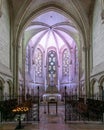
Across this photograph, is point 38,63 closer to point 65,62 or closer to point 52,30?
point 65,62

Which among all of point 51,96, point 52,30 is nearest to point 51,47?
point 52,30

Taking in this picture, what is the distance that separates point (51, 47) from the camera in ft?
126

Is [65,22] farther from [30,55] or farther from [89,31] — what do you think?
[30,55]

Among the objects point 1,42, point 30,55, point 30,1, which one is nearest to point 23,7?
point 30,1

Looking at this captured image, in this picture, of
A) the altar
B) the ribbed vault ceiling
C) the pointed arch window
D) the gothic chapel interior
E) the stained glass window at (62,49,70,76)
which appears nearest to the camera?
the gothic chapel interior

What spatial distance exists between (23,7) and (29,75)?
45.2 ft

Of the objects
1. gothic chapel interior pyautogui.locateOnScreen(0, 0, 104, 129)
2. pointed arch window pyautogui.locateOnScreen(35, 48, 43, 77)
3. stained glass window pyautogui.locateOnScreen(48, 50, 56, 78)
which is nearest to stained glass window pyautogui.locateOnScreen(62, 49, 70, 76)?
gothic chapel interior pyautogui.locateOnScreen(0, 0, 104, 129)

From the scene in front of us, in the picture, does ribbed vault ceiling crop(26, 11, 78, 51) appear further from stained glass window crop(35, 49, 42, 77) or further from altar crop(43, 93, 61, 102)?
altar crop(43, 93, 61, 102)

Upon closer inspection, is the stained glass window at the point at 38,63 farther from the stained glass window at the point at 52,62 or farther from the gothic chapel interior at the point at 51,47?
the stained glass window at the point at 52,62

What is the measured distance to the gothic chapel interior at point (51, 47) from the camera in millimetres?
20062

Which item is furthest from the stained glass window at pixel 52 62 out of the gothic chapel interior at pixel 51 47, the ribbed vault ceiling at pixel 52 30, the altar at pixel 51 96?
the altar at pixel 51 96

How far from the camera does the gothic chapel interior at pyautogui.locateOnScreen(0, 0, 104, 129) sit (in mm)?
20062

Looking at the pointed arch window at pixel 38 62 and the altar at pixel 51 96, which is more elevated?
the pointed arch window at pixel 38 62

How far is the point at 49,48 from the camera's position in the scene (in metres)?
38.5
